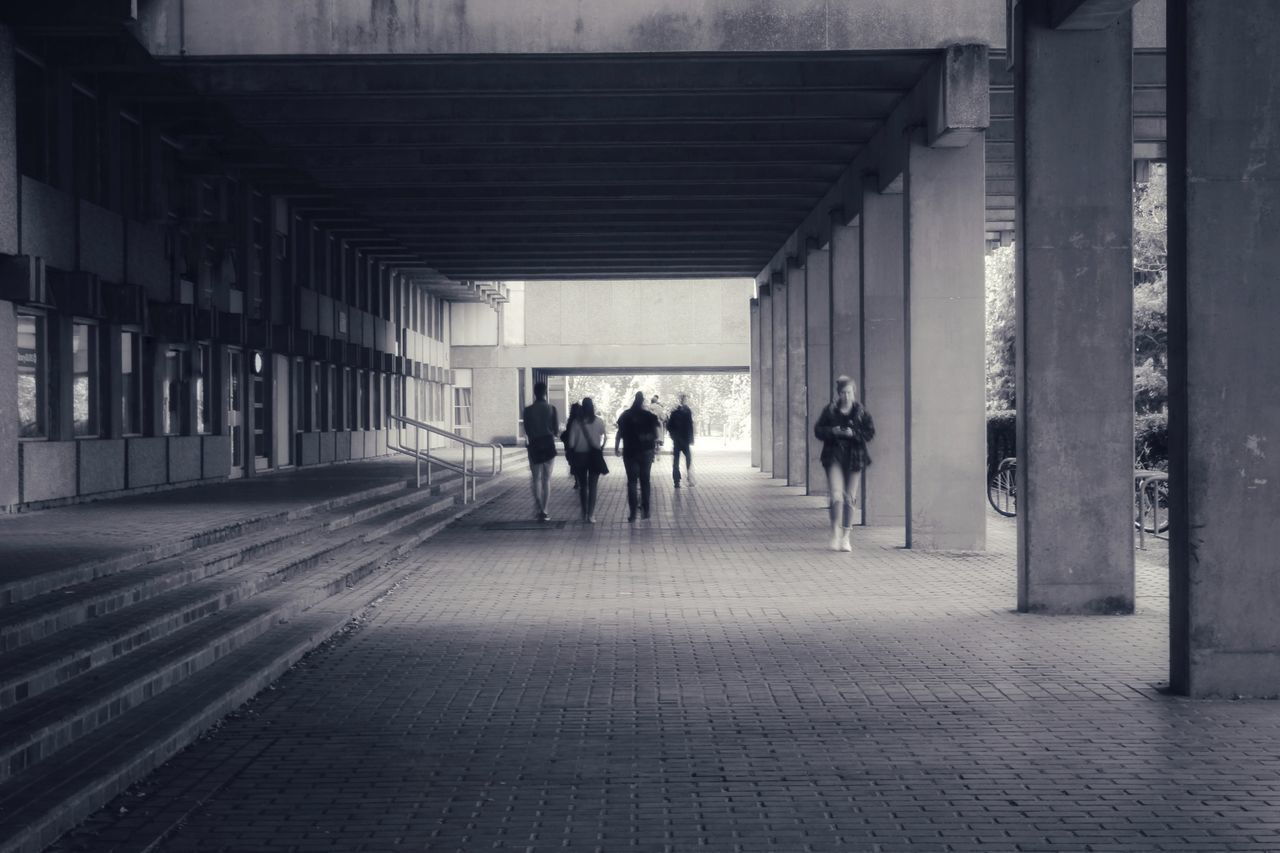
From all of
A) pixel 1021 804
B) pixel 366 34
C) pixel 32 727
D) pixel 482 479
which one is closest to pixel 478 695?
pixel 32 727

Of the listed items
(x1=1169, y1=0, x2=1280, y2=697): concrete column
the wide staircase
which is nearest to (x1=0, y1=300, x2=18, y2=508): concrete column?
the wide staircase

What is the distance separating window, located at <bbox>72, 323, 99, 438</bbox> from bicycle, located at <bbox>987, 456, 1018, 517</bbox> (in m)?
12.0

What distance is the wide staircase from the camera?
616 cm

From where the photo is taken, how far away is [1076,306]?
11.5 meters

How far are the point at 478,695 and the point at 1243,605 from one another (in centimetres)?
384

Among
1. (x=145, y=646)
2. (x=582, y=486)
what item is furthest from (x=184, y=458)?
(x=145, y=646)

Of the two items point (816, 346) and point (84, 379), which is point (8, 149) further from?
point (816, 346)

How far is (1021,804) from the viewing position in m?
5.81

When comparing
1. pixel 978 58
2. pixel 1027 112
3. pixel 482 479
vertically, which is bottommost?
pixel 482 479

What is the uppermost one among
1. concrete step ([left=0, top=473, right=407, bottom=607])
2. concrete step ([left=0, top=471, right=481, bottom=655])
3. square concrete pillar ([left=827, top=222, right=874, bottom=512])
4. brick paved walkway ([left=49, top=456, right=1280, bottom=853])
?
square concrete pillar ([left=827, top=222, right=874, bottom=512])

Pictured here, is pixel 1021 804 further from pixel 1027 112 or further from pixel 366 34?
pixel 366 34

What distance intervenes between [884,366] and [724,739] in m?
14.3

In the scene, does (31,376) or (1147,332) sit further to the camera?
(1147,332)

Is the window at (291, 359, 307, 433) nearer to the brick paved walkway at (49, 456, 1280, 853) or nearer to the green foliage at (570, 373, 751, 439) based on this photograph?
the brick paved walkway at (49, 456, 1280, 853)
